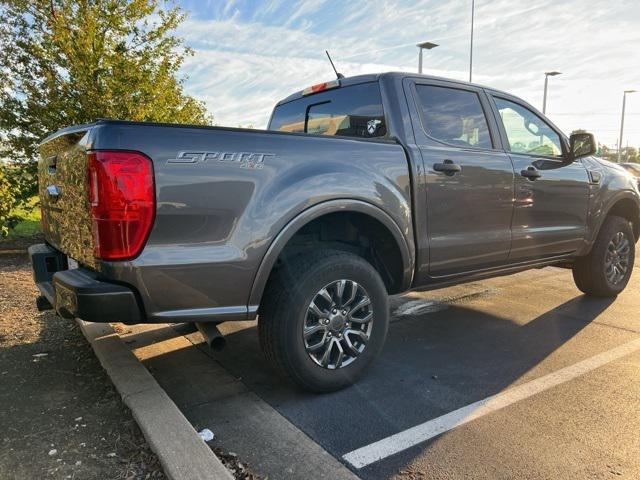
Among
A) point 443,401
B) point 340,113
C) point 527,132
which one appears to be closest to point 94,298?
point 443,401

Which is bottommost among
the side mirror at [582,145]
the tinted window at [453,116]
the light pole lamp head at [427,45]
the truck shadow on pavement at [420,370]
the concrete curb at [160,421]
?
the truck shadow on pavement at [420,370]

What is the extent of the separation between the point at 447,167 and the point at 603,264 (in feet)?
8.82

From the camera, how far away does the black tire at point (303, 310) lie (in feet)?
9.08

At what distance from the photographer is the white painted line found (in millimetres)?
2408

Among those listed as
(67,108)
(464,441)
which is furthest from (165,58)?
(464,441)

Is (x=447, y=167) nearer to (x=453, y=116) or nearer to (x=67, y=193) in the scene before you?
(x=453, y=116)

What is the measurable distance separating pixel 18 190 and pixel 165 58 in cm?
311

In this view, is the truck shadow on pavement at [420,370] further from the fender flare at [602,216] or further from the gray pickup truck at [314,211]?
the fender flare at [602,216]

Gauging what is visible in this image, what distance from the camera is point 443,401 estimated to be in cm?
297

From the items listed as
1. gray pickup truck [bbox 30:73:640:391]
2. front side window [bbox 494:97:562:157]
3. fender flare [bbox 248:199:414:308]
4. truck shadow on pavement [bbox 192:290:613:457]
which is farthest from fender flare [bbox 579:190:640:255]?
fender flare [bbox 248:199:414:308]

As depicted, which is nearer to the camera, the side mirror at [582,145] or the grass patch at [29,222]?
the side mirror at [582,145]

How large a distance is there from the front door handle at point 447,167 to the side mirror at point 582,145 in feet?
5.62

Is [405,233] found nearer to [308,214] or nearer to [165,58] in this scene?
[308,214]

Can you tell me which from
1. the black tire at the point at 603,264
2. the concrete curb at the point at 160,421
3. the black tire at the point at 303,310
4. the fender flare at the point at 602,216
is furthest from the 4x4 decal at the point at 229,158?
the black tire at the point at 603,264
